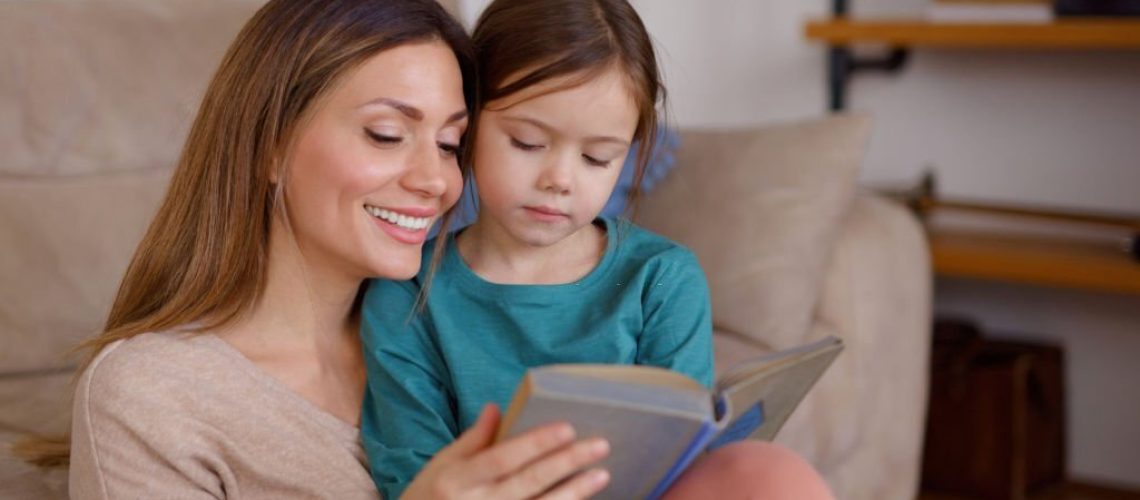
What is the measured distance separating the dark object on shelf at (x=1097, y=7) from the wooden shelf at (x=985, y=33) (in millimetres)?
16

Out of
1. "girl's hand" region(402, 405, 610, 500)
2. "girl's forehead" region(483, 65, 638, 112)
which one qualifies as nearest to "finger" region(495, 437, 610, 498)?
"girl's hand" region(402, 405, 610, 500)

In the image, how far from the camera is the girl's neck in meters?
1.51

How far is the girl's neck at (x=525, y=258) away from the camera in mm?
1507

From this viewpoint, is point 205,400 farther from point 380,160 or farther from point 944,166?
point 944,166

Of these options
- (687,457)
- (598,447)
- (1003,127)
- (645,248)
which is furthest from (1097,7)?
(598,447)

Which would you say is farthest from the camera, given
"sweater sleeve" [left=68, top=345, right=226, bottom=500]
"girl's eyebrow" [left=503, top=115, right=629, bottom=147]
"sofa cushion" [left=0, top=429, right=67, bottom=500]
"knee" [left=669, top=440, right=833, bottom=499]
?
"sofa cushion" [left=0, top=429, right=67, bottom=500]

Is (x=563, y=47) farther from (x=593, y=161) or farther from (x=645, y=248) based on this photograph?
(x=645, y=248)

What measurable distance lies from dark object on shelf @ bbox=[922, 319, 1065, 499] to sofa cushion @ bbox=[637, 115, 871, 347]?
30.4 inches

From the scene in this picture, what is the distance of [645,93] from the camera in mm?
1479

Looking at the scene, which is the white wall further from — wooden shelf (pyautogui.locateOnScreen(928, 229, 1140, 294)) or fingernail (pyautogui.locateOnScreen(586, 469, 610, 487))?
fingernail (pyautogui.locateOnScreen(586, 469, 610, 487))

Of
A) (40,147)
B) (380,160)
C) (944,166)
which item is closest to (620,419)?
(380,160)

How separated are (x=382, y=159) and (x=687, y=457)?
0.42 meters

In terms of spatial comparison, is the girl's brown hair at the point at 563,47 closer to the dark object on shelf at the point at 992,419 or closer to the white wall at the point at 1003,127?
the white wall at the point at 1003,127

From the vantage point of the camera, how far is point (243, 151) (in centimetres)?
141
